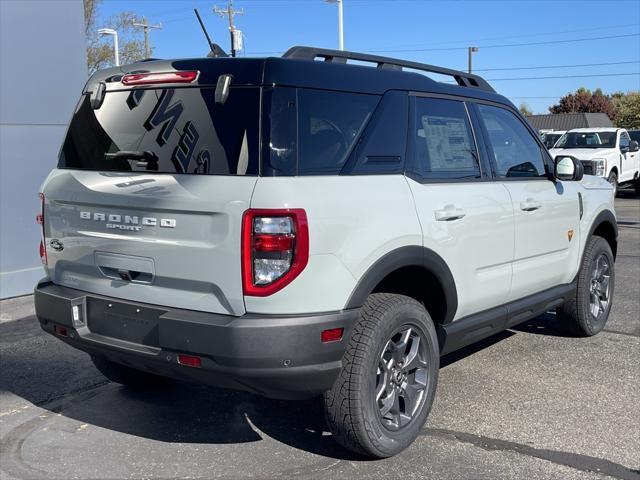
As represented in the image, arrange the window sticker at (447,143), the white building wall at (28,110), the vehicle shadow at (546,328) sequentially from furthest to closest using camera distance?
the white building wall at (28,110)
the vehicle shadow at (546,328)
the window sticker at (447,143)

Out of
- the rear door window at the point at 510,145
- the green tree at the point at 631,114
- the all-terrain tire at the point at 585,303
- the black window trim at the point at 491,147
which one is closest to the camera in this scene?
the black window trim at the point at 491,147

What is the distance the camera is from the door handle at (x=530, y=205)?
4.58 metres

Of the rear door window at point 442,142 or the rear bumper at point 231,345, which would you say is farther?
the rear door window at point 442,142

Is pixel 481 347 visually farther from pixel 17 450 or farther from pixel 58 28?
pixel 58 28

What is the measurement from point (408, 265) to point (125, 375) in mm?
2144

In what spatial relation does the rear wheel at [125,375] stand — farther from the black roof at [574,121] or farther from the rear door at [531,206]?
the black roof at [574,121]

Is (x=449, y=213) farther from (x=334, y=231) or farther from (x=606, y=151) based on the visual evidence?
(x=606, y=151)

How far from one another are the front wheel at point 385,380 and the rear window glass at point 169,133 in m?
1.00

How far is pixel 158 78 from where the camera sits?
3490 millimetres

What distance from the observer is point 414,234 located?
3.59m

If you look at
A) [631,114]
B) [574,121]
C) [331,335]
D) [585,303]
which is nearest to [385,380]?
[331,335]

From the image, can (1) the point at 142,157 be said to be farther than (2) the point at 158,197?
Yes

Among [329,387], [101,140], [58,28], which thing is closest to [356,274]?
[329,387]

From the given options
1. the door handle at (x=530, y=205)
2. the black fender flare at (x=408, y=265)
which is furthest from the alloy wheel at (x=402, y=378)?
the door handle at (x=530, y=205)
